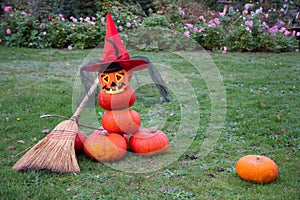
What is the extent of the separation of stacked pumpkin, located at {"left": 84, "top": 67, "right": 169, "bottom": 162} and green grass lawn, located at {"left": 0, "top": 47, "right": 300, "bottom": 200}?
0.36 feet

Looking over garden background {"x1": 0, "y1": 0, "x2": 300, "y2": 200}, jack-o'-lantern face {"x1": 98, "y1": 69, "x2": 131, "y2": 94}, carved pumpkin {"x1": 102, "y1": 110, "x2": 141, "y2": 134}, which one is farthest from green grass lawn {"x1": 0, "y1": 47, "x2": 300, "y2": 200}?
jack-o'-lantern face {"x1": 98, "y1": 69, "x2": 131, "y2": 94}

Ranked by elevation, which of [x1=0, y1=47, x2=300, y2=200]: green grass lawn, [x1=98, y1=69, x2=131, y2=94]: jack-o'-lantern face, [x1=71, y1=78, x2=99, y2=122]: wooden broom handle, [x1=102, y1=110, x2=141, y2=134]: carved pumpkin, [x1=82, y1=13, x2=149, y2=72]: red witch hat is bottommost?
[x1=0, y1=47, x2=300, y2=200]: green grass lawn

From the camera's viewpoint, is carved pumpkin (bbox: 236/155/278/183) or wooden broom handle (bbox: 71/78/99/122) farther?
wooden broom handle (bbox: 71/78/99/122)

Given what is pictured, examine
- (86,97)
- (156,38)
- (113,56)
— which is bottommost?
(156,38)

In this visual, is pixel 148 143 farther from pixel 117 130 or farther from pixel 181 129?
pixel 181 129

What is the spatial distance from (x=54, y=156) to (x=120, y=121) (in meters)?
0.69

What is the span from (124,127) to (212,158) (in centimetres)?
91

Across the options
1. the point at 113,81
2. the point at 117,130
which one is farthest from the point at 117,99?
the point at 117,130

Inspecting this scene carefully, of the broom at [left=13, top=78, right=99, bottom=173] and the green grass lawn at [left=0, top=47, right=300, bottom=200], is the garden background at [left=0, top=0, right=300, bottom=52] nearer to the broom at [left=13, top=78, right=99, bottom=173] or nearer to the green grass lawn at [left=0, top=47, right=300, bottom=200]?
the green grass lawn at [left=0, top=47, right=300, bottom=200]

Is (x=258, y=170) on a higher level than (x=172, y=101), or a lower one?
higher

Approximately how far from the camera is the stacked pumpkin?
3.29 metres

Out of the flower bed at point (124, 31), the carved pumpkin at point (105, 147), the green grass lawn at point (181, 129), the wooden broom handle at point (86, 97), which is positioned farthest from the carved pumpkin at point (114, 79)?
the flower bed at point (124, 31)

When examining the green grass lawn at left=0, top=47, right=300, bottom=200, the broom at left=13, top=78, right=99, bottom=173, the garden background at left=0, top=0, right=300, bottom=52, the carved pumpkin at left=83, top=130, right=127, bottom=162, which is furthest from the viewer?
the garden background at left=0, top=0, right=300, bottom=52

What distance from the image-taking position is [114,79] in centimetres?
334
